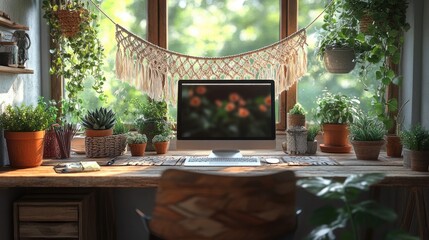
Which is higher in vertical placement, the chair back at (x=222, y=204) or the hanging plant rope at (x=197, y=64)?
the hanging plant rope at (x=197, y=64)

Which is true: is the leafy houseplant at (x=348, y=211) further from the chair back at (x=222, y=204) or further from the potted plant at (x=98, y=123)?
the potted plant at (x=98, y=123)

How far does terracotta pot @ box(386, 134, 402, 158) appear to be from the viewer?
2890 millimetres

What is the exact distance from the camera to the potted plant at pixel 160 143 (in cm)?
297

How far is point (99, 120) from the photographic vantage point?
9.43 ft

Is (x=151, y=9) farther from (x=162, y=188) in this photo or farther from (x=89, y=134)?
(x=162, y=188)

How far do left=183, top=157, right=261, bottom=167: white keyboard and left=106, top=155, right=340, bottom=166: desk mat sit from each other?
0.16 ft

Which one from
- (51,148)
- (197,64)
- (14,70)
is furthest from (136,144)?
(14,70)

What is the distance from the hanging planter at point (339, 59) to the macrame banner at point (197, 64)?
142 mm

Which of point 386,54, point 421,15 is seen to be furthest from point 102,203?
point 421,15

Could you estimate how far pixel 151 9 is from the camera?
319cm

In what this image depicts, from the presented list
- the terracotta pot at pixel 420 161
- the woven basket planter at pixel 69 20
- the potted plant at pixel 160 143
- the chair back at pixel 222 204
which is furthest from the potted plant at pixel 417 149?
the woven basket planter at pixel 69 20

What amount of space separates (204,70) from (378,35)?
95 cm

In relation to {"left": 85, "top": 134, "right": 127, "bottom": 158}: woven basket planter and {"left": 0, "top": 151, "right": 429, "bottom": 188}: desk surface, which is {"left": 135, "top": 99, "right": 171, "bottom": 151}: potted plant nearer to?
{"left": 85, "top": 134, "right": 127, "bottom": 158}: woven basket planter

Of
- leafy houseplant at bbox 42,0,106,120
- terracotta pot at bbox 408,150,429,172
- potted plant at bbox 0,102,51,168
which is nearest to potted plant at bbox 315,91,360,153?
terracotta pot at bbox 408,150,429,172
